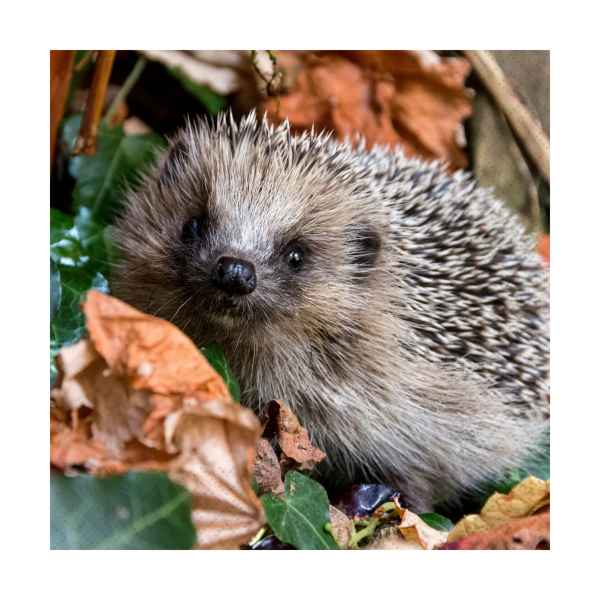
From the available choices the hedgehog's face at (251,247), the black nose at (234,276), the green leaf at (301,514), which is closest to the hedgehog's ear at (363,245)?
the hedgehog's face at (251,247)

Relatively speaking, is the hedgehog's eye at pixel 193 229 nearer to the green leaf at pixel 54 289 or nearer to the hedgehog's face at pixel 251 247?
the hedgehog's face at pixel 251 247

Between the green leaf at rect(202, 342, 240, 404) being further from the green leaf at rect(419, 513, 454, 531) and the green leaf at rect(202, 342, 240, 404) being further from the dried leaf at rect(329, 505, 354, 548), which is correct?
the green leaf at rect(419, 513, 454, 531)

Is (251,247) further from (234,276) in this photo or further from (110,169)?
(110,169)

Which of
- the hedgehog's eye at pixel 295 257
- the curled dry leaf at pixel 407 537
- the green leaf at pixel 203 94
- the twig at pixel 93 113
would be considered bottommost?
the curled dry leaf at pixel 407 537
